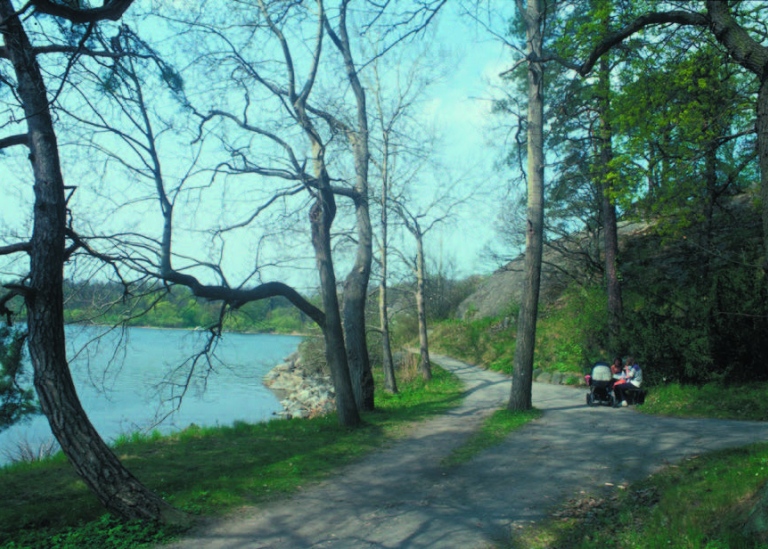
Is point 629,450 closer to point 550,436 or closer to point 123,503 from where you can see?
point 550,436

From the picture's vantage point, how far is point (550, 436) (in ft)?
36.6

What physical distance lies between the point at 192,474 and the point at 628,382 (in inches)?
416

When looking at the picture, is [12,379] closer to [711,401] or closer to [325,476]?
[325,476]

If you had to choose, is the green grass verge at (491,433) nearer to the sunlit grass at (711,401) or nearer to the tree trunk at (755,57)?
the sunlit grass at (711,401)

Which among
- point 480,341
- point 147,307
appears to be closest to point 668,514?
point 147,307

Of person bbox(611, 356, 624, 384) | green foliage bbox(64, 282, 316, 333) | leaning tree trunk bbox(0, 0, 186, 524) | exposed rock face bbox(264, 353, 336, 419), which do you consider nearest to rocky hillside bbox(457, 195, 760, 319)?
person bbox(611, 356, 624, 384)

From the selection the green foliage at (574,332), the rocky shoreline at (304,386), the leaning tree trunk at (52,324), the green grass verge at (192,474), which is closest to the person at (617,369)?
the green foliage at (574,332)

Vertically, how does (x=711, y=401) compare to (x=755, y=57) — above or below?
below

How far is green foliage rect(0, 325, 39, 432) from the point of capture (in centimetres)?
884

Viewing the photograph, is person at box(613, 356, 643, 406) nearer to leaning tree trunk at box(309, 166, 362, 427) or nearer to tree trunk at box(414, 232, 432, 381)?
leaning tree trunk at box(309, 166, 362, 427)

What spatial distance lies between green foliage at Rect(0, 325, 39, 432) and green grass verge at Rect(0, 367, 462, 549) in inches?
35.4

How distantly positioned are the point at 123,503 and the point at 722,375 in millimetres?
12897

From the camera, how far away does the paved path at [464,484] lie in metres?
6.48

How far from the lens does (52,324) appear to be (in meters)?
7.01
